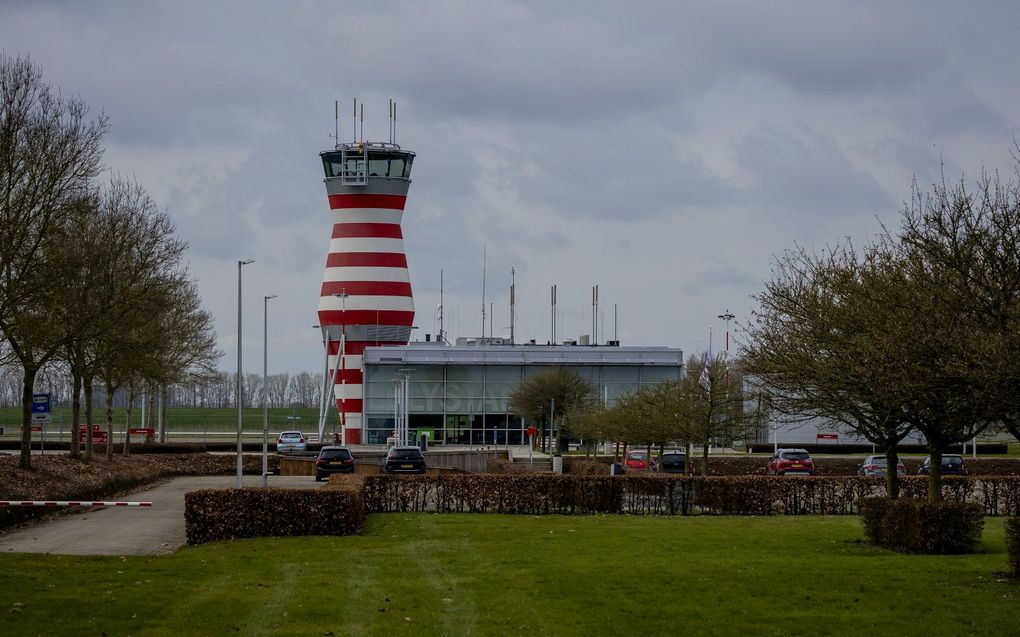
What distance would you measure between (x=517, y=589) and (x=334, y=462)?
32088mm

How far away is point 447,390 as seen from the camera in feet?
289

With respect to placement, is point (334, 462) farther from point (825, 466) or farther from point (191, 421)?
point (191, 421)

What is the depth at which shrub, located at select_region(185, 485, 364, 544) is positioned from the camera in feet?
82.8

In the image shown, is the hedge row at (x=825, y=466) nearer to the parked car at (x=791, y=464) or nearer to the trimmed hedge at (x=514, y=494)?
the parked car at (x=791, y=464)

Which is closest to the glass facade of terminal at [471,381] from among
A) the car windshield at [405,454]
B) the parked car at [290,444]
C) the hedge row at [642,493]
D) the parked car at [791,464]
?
the parked car at [290,444]

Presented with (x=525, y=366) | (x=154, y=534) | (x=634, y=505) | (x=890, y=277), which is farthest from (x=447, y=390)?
(x=890, y=277)

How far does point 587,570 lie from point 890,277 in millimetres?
7279

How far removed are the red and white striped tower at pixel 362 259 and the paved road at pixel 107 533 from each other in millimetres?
49476

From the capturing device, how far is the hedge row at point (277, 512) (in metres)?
25.2

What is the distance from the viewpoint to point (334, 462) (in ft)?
161

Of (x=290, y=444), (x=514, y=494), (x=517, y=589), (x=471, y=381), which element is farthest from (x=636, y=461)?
(x=517, y=589)

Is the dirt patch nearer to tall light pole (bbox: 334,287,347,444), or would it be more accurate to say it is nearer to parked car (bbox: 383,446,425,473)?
parked car (bbox: 383,446,425,473)

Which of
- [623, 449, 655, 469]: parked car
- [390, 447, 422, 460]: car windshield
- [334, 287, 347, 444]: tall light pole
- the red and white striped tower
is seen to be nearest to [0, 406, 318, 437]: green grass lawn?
[334, 287, 347, 444]: tall light pole

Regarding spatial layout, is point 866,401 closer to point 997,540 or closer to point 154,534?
point 997,540
